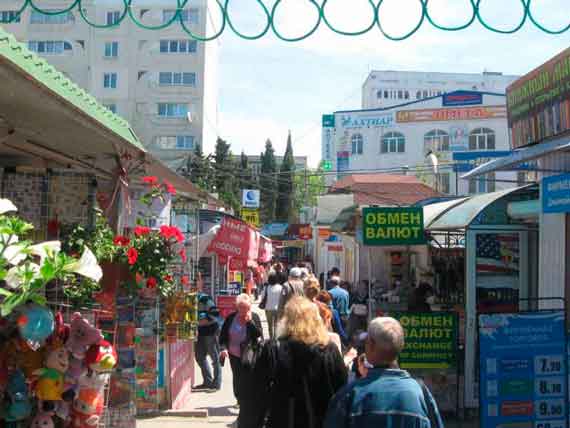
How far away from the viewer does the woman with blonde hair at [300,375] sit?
4.80 meters

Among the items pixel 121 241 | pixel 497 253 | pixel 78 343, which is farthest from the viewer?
pixel 497 253

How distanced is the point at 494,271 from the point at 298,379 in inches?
230

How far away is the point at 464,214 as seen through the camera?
1030cm

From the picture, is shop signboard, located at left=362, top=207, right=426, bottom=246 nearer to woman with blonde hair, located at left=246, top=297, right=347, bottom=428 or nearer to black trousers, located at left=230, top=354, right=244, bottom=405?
black trousers, located at left=230, top=354, right=244, bottom=405

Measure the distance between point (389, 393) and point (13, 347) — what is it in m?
1.99

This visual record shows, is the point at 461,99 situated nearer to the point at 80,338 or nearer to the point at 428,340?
the point at 428,340

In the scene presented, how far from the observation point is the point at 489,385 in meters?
6.82

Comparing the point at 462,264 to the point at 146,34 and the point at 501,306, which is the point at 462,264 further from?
the point at 146,34

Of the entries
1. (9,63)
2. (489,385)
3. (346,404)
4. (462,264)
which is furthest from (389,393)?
(462,264)

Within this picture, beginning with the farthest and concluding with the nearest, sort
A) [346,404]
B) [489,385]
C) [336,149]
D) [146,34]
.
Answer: [146,34], [336,149], [489,385], [346,404]

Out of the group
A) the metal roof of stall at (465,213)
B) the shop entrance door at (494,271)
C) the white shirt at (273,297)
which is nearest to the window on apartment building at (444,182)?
the white shirt at (273,297)

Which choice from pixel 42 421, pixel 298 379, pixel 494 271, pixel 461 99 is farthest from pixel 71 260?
pixel 461 99

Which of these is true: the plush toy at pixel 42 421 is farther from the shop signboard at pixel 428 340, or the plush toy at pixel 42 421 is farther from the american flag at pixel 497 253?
the american flag at pixel 497 253

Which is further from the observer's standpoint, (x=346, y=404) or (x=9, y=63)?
(x=346, y=404)
